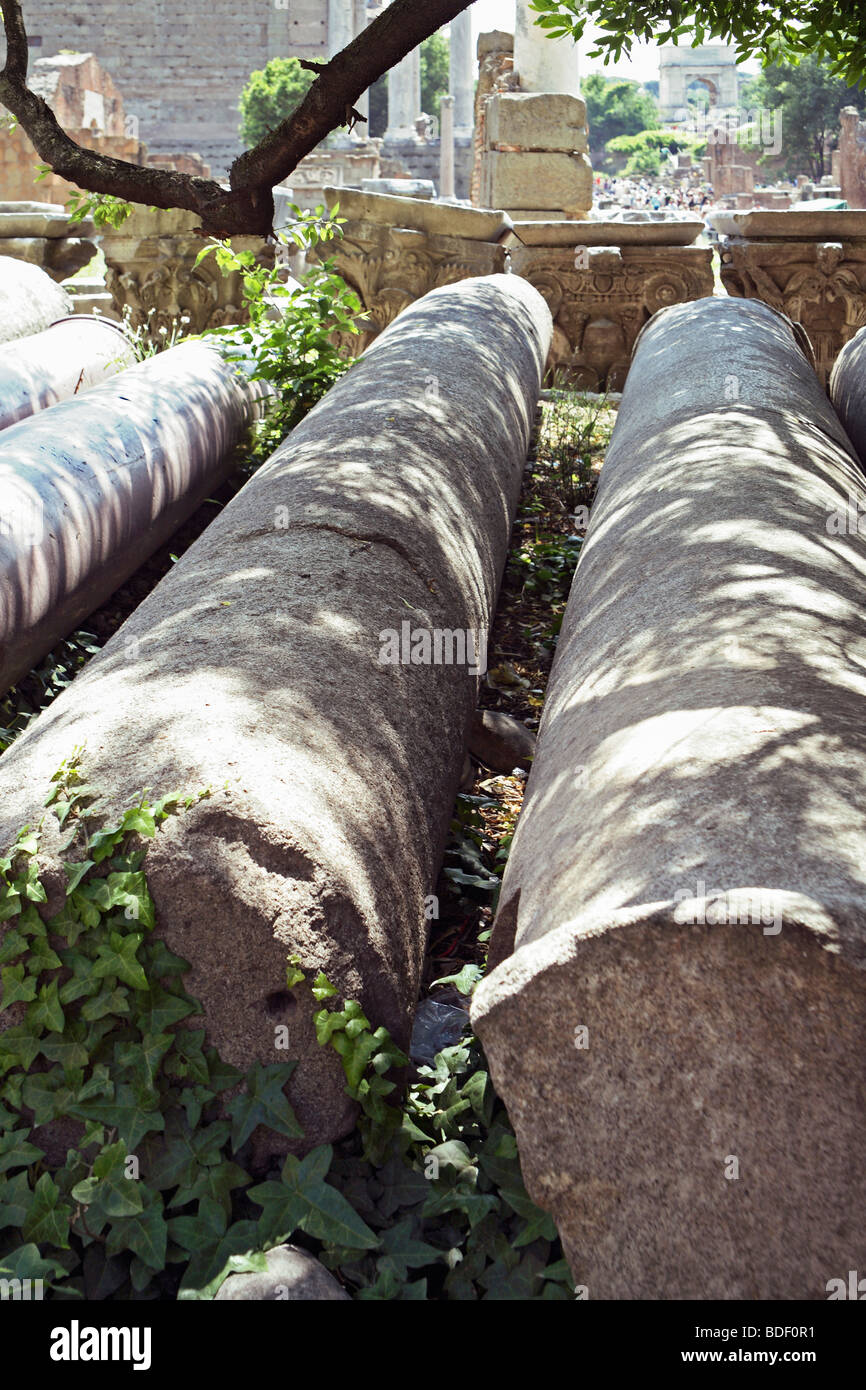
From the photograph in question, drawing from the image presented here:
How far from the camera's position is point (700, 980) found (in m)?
1.51

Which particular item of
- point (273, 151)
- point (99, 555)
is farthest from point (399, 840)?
point (99, 555)

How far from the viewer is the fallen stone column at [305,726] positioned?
6.35 ft

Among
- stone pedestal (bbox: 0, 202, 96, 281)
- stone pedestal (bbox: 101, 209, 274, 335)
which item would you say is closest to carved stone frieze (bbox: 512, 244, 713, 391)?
stone pedestal (bbox: 101, 209, 274, 335)

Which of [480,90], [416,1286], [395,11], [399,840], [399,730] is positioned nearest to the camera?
[416,1286]

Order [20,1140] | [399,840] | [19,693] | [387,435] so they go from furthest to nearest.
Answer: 1. [19,693]
2. [387,435]
3. [399,840]
4. [20,1140]

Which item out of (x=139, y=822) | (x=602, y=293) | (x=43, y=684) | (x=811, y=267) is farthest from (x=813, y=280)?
(x=139, y=822)

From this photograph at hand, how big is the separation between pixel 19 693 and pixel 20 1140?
2336mm

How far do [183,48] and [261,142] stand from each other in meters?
50.0

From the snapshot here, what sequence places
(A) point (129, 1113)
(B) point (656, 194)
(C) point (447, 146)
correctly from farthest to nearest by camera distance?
1. (B) point (656, 194)
2. (C) point (447, 146)
3. (A) point (129, 1113)

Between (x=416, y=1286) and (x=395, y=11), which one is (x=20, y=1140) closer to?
(x=416, y=1286)

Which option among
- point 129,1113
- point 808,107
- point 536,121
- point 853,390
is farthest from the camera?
point 808,107

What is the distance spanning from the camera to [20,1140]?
1.94m

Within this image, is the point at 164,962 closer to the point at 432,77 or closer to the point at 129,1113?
the point at 129,1113

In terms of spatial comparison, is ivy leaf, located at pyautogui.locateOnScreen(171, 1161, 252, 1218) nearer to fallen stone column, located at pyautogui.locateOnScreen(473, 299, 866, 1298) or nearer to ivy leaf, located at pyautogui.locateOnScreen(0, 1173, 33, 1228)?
ivy leaf, located at pyautogui.locateOnScreen(0, 1173, 33, 1228)
